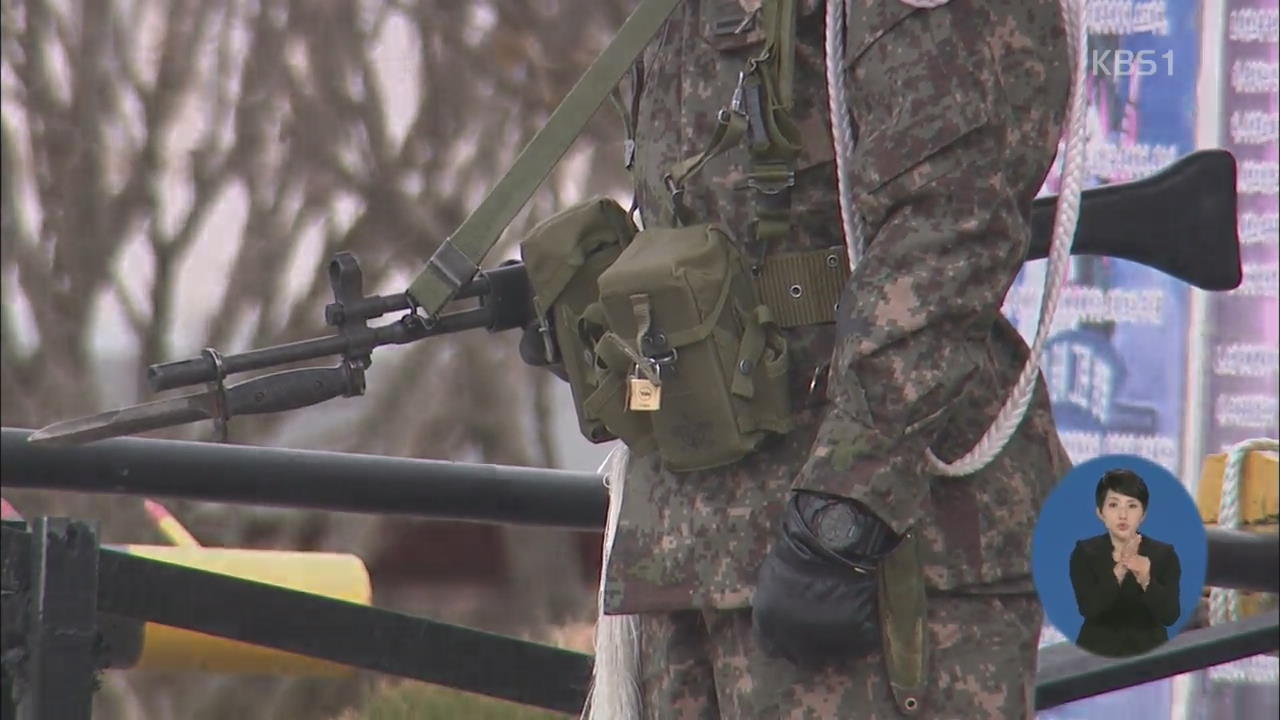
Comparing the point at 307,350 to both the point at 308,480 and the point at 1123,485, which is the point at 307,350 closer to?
the point at 308,480

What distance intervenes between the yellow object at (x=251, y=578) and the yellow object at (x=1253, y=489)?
1.45 metres

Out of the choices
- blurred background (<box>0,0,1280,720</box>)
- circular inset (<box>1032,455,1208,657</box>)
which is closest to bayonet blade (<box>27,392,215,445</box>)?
circular inset (<box>1032,455,1208,657</box>)

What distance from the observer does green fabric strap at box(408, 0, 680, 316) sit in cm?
266

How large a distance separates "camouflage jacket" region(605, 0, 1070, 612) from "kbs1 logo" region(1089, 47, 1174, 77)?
1.63m

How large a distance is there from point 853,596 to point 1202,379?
2068mm

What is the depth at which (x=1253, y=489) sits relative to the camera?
373cm

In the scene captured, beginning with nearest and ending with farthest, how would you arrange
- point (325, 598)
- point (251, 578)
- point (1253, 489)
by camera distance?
point (325, 598) < point (251, 578) < point (1253, 489)

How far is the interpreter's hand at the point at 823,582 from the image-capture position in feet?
7.49

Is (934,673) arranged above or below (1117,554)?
below

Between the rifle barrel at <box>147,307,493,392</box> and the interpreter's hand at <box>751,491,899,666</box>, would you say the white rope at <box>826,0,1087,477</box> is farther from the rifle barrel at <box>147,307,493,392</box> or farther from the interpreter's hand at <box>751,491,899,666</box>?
the rifle barrel at <box>147,307,493,392</box>

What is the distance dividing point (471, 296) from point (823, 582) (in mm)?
742

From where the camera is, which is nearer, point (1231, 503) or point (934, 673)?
point (934, 673)

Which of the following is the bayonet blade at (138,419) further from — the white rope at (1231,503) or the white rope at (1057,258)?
the white rope at (1231,503)

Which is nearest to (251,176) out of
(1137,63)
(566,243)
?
(1137,63)
